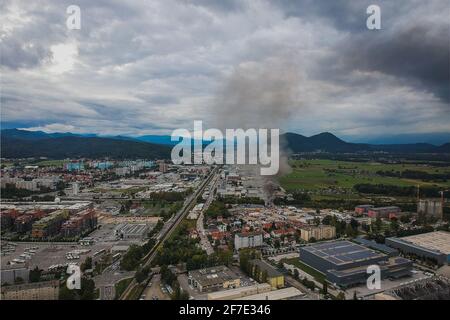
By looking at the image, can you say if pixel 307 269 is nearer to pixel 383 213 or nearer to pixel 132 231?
pixel 132 231

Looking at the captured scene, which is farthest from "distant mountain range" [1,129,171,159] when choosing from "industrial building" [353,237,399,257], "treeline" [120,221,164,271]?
"industrial building" [353,237,399,257]

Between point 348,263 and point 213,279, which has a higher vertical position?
point 348,263

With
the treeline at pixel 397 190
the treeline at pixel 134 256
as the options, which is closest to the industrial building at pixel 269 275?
the treeline at pixel 134 256

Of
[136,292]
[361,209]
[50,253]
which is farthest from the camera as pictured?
[361,209]

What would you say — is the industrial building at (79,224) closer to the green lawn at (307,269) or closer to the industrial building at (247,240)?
the industrial building at (247,240)

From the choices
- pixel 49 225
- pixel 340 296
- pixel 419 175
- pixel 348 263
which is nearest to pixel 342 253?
pixel 348 263

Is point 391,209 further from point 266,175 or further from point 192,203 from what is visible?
point 192,203
